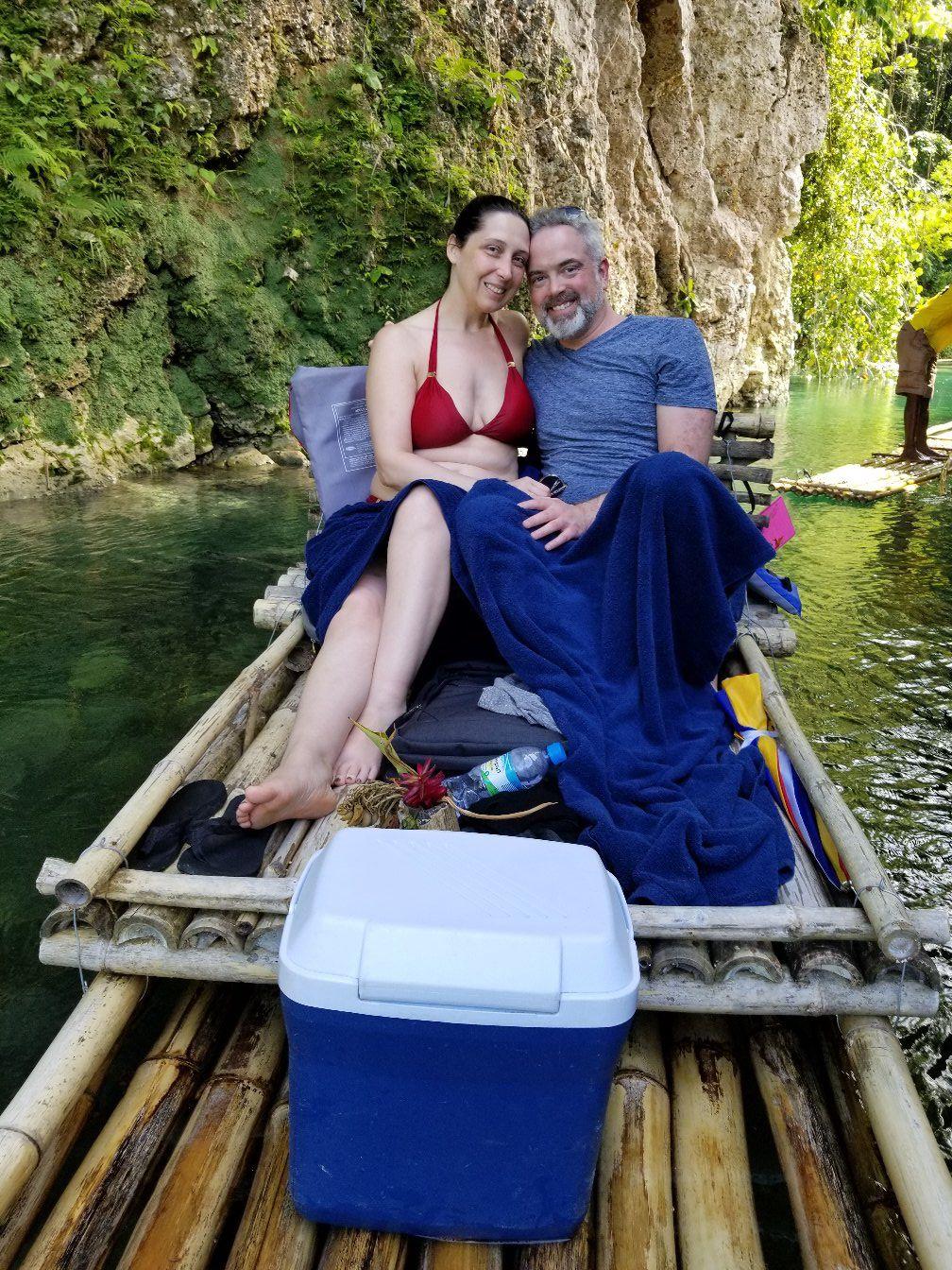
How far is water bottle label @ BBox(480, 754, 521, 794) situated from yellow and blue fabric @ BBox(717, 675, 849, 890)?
2.12ft

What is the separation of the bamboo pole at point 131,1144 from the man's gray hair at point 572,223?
2423 mm

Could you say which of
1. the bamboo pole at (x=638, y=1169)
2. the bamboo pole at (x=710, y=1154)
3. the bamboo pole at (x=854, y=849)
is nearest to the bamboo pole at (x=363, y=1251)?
the bamboo pole at (x=638, y=1169)

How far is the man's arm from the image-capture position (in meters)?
2.98

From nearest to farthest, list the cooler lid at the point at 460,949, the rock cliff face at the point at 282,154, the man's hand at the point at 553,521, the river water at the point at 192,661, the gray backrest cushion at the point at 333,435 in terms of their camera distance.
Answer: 1. the cooler lid at the point at 460,949
2. the man's hand at the point at 553,521
3. the river water at the point at 192,661
4. the gray backrest cushion at the point at 333,435
5. the rock cliff face at the point at 282,154

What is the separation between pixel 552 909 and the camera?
1200 millimetres

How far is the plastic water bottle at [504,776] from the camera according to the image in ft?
6.63

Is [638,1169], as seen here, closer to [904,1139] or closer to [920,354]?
[904,1139]

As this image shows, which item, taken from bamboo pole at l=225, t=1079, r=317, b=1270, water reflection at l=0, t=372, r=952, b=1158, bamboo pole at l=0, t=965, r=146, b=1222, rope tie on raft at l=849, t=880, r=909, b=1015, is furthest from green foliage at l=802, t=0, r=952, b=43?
bamboo pole at l=225, t=1079, r=317, b=1270

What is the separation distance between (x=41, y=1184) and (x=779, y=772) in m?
1.69

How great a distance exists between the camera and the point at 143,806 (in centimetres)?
192

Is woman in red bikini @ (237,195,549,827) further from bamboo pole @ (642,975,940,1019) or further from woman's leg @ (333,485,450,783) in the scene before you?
bamboo pole @ (642,975,940,1019)

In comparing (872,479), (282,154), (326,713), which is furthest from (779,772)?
(282,154)

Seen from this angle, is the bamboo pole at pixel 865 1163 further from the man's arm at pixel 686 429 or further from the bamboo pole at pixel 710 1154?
the man's arm at pixel 686 429

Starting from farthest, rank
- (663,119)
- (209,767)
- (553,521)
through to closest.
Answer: (663,119) < (553,521) < (209,767)
